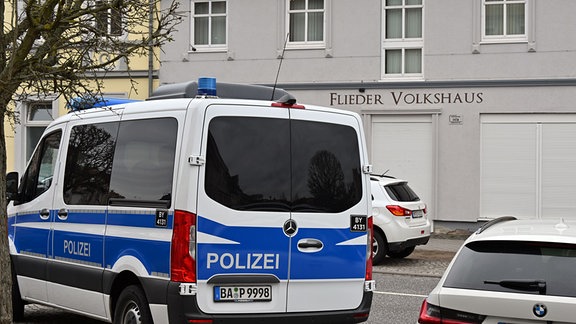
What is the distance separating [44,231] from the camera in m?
9.16

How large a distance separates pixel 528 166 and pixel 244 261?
623 inches

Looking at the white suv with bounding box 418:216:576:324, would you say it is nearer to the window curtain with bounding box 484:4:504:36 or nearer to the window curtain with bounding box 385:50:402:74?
the window curtain with bounding box 484:4:504:36

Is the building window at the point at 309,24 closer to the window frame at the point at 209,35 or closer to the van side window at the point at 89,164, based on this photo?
the window frame at the point at 209,35

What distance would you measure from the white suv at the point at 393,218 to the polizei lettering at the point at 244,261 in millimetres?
8642

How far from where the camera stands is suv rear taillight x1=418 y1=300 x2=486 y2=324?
18.6ft

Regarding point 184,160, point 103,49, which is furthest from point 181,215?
point 103,49

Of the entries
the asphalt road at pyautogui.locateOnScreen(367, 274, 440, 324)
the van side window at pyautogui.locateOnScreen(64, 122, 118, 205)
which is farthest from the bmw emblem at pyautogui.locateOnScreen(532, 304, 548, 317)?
the asphalt road at pyautogui.locateOnScreen(367, 274, 440, 324)

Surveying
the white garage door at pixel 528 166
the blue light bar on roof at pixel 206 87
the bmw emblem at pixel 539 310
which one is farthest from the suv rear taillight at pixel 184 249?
the white garage door at pixel 528 166

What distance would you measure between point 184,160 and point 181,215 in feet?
1.39

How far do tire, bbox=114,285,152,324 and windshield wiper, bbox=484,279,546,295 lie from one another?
3.02 metres

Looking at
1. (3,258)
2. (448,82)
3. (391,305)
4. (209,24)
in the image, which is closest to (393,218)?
(391,305)

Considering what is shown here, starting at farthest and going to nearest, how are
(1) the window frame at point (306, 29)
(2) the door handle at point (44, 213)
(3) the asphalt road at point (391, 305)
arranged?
(1) the window frame at point (306, 29), (3) the asphalt road at point (391, 305), (2) the door handle at point (44, 213)

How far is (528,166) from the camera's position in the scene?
21875mm

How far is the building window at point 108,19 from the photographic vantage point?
8.22 metres
